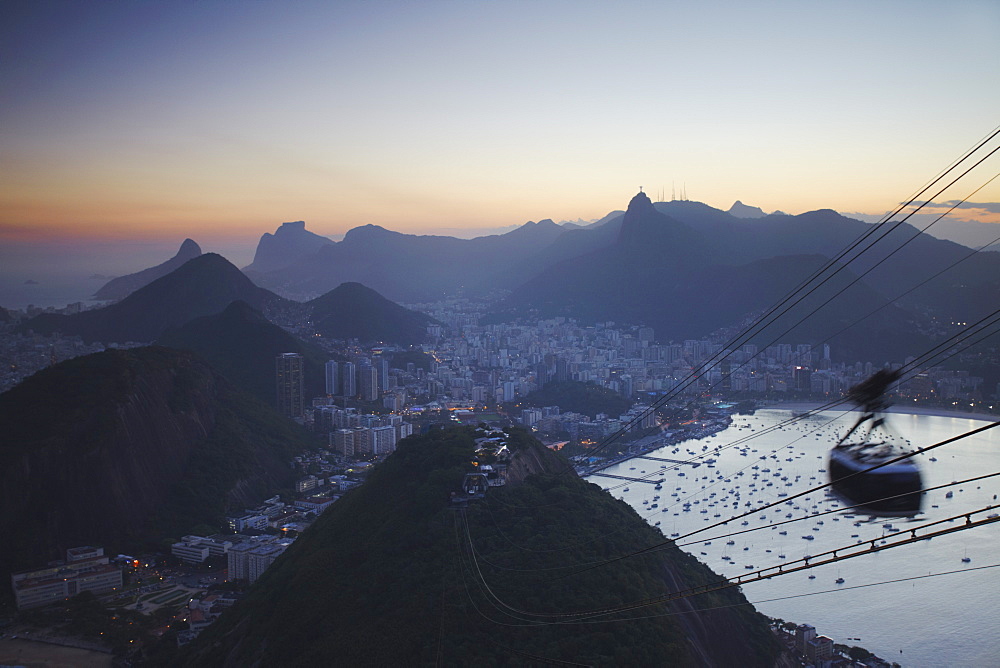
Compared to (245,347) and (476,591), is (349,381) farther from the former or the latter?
(476,591)

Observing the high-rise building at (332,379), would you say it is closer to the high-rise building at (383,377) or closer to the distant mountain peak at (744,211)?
the high-rise building at (383,377)

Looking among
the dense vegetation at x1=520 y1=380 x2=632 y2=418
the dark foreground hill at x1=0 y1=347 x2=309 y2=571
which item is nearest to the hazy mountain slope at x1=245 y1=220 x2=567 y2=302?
the dense vegetation at x1=520 y1=380 x2=632 y2=418

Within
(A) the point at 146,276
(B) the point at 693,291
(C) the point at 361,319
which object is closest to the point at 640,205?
(B) the point at 693,291

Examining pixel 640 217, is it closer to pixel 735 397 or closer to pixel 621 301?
pixel 621 301

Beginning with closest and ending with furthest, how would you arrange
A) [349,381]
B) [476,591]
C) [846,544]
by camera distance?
[476,591]
[846,544]
[349,381]

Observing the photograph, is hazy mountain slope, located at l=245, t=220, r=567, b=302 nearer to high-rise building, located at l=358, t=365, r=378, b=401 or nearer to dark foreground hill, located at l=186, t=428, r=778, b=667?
high-rise building, located at l=358, t=365, r=378, b=401

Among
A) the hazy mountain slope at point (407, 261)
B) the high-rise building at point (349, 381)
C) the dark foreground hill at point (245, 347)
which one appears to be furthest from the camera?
the hazy mountain slope at point (407, 261)

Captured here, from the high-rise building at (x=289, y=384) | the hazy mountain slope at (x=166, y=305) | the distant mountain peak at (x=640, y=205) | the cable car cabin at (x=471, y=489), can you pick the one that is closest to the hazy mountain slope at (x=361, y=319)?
the hazy mountain slope at (x=166, y=305)
